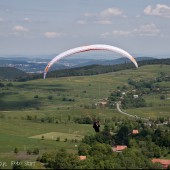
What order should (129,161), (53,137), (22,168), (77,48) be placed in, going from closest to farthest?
(77,48) < (22,168) < (129,161) < (53,137)

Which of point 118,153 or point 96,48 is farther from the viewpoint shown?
point 118,153

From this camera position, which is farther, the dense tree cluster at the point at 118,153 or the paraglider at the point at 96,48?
the dense tree cluster at the point at 118,153

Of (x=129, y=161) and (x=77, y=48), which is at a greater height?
(x=77, y=48)

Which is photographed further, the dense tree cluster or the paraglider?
the dense tree cluster

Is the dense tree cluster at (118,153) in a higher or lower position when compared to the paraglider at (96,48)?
lower

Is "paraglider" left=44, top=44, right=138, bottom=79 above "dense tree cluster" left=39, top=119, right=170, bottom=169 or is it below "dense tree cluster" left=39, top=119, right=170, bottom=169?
above

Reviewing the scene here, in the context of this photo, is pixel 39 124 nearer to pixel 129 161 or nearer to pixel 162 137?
pixel 162 137

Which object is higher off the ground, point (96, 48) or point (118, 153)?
point (96, 48)

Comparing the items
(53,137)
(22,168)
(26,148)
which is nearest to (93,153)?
(22,168)

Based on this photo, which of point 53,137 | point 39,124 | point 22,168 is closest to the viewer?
point 22,168

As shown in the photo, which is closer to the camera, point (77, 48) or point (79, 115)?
point (77, 48)
